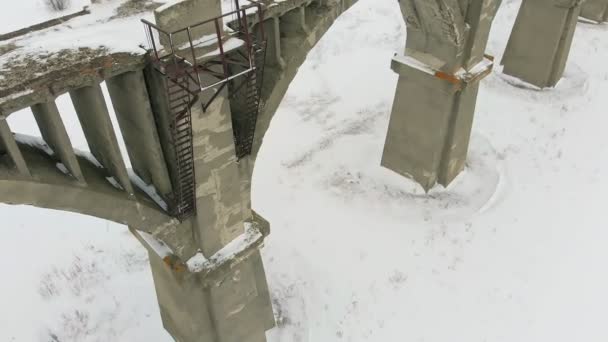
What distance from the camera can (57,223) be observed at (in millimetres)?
14422

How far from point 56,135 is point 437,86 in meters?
9.61

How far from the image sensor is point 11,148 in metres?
5.54

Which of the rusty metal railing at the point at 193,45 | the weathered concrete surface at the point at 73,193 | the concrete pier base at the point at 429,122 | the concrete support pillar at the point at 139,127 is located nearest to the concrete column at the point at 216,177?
the concrete support pillar at the point at 139,127

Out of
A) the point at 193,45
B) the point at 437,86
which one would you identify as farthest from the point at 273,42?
the point at 437,86

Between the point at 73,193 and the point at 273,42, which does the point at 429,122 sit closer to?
the point at 273,42

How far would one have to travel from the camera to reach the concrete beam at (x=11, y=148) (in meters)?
→ 5.39

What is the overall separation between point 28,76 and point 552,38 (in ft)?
58.7

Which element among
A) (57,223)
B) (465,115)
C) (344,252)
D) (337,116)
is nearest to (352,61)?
(337,116)

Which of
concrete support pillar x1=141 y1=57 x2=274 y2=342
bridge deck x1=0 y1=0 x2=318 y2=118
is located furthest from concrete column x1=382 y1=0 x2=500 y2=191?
bridge deck x1=0 y1=0 x2=318 y2=118

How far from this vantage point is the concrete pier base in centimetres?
1298

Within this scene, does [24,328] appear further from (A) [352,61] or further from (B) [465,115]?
(A) [352,61]

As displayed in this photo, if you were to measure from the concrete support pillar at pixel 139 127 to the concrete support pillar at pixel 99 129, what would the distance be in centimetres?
42

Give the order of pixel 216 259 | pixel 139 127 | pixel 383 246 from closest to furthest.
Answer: pixel 139 127 < pixel 216 259 < pixel 383 246

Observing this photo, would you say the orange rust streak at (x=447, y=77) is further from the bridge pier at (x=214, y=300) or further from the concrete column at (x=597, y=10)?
the concrete column at (x=597, y=10)
